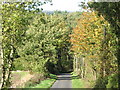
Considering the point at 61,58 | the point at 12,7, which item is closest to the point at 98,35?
the point at 12,7

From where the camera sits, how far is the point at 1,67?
12.0 meters

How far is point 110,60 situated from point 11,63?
8950 mm

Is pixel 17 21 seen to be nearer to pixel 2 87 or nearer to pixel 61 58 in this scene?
pixel 2 87

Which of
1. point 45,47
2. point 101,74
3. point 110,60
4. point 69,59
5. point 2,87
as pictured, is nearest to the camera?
point 2,87

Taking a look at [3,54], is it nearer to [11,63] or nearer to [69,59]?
[11,63]

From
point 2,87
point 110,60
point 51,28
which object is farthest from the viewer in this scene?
point 51,28

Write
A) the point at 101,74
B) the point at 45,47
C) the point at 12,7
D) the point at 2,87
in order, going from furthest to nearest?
the point at 45,47
the point at 101,74
the point at 2,87
the point at 12,7

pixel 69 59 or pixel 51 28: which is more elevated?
pixel 51 28

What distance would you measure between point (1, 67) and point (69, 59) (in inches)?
2859

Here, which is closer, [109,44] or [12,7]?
[12,7]

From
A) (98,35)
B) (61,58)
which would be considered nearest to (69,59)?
(61,58)

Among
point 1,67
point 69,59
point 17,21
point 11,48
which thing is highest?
point 17,21

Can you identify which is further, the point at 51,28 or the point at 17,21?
the point at 51,28

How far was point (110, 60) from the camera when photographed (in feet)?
63.4
